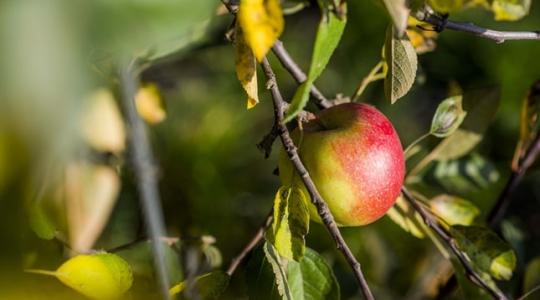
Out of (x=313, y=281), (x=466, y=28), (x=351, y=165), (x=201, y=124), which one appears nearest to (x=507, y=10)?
(x=466, y=28)

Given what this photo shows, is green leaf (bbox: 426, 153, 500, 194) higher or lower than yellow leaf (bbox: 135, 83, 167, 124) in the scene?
lower

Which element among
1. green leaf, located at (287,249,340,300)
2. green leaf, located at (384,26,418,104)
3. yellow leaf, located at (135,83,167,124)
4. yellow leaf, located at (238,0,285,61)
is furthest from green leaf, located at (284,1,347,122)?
yellow leaf, located at (135,83,167,124)

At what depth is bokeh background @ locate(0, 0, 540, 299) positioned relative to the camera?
35cm

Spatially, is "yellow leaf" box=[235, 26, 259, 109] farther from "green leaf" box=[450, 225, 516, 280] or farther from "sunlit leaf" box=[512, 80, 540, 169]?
"sunlit leaf" box=[512, 80, 540, 169]

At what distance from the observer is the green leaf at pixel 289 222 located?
31.3 inches

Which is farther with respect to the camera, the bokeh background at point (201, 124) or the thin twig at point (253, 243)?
the thin twig at point (253, 243)

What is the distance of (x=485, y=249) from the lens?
0.99m

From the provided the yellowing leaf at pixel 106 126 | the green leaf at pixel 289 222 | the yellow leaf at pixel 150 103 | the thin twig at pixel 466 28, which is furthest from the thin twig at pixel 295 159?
the yellow leaf at pixel 150 103

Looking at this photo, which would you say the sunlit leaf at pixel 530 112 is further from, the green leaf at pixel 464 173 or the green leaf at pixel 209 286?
the green leaf at pixel 209 286

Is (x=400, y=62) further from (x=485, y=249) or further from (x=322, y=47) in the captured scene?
(x=485, y=249)

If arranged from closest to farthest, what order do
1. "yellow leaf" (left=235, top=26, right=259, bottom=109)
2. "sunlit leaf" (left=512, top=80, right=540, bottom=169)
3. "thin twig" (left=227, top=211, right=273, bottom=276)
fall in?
"yellow leaf" (left=235, top=26, right=259, bottom=109) < "thin twig" (left=227, top=211, right=273, bottom=276) < "sunlit leaf" (left=512, top=80, right=540, bottom=169)

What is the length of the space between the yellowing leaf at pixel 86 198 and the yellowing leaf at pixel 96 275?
5 cm

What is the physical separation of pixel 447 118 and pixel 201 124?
73cm

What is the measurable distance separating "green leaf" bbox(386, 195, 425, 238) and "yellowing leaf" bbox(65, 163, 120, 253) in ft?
0.99
